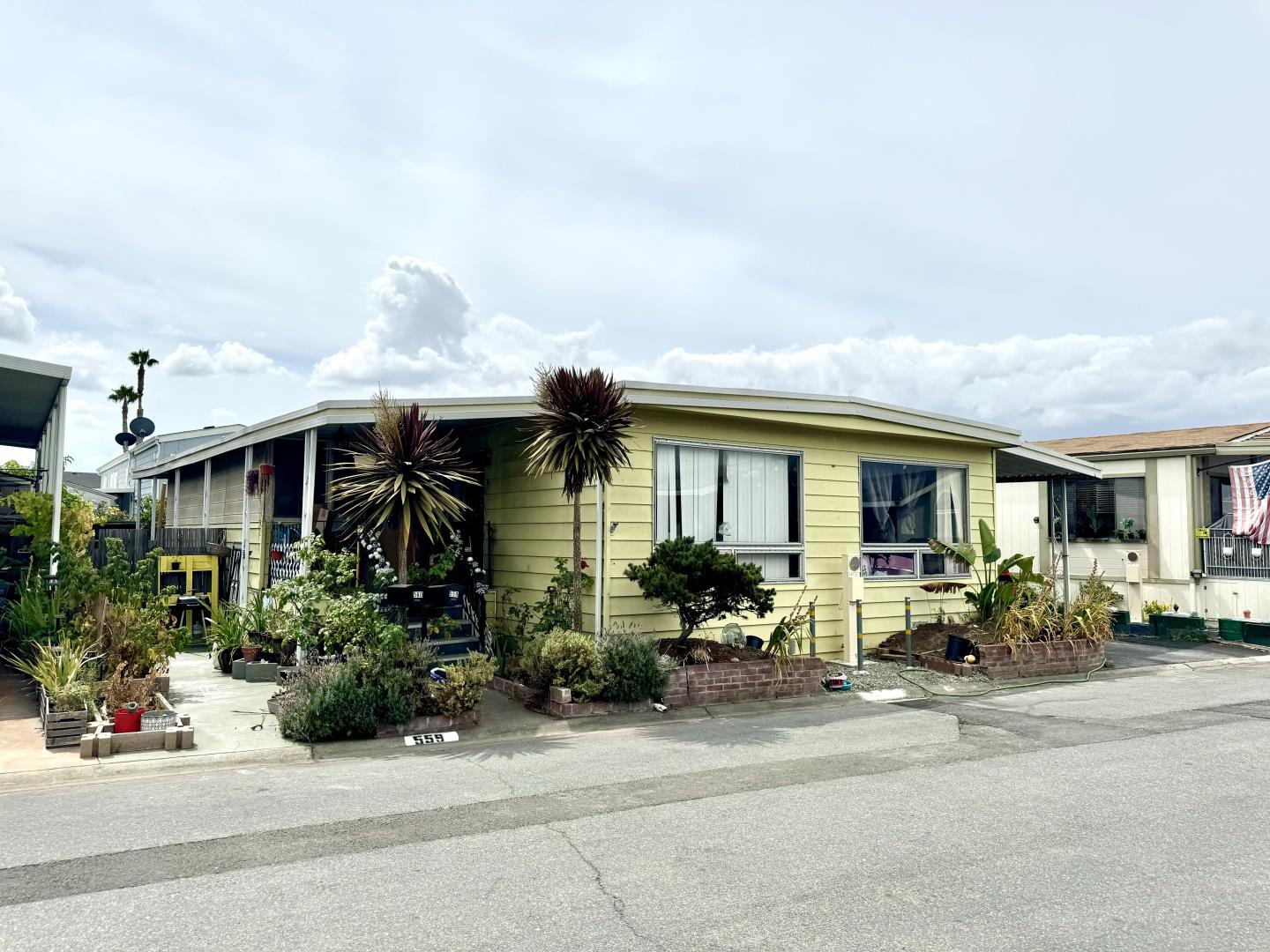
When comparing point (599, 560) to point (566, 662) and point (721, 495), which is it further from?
point (721, 495)

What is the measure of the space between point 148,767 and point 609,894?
476 cm

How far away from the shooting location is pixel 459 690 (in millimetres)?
9000

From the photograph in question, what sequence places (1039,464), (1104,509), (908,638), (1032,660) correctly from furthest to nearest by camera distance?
(1104,509) → (1039,464) → (1032,660) → (908,638)

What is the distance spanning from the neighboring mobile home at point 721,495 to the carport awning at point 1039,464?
0.40ft

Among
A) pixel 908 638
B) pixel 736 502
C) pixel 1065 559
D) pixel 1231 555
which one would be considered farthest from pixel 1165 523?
pixel 736 502

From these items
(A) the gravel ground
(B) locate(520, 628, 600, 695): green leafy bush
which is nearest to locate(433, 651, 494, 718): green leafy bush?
(B) locate(520, 628, 600, 695): green leafy bush

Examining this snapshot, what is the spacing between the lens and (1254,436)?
1908 cm

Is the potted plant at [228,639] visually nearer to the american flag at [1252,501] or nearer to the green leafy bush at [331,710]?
the green leafy bush at [331,710]

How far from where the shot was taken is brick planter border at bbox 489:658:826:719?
975cm

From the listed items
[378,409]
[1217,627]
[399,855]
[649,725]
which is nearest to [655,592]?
[649,725]

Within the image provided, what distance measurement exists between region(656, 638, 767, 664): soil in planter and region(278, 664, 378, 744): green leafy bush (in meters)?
3.67

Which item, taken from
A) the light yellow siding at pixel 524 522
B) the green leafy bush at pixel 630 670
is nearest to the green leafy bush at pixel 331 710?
the green leafy bush at pixel 630 670

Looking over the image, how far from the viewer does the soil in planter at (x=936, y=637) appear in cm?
1364

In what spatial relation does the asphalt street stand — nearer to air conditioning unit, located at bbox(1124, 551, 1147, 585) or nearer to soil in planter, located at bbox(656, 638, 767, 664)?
soil in planter, located at bbox(656, 638, 767, 664)
